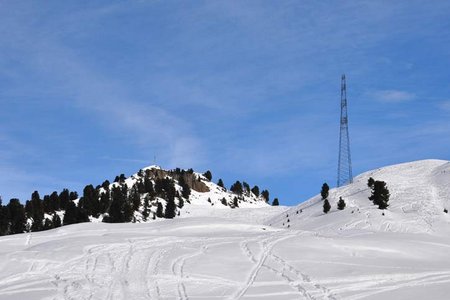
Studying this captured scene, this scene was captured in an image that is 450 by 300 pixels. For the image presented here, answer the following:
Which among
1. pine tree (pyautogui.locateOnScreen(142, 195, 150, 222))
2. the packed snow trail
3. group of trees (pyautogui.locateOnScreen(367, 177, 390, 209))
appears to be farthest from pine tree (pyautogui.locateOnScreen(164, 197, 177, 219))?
the packed snow trail

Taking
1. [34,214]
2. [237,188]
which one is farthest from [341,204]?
[237,188]

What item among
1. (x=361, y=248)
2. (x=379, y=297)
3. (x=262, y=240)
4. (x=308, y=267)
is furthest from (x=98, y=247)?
(x=379, y=297)

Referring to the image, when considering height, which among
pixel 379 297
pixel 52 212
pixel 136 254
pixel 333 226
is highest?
pixel 52 212

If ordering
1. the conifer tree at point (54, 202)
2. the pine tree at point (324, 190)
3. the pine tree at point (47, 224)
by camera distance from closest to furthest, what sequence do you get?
the pine tree at point (324, 190), the pine tree at point (47, 224), the conifer tree at point (54, 202)

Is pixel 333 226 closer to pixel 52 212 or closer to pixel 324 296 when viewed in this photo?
pixel 324 296

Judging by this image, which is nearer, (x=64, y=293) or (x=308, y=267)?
(x=64, y=293)

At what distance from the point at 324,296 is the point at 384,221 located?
2852 centimetres

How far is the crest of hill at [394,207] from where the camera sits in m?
41.5

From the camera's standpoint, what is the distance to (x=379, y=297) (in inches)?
607

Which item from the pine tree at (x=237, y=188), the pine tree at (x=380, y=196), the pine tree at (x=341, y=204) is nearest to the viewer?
the pine tree at (x=380, y=196)

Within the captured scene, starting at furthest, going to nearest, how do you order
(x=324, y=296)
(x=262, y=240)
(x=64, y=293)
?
(x=262, y=240), (x=64, y=293), (x=324, y=296)

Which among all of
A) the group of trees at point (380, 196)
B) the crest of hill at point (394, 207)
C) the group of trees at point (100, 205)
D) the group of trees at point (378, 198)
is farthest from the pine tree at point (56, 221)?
the group of trees at point (380, 196)

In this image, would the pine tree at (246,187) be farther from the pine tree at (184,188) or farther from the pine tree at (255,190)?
the pine tree at (184,188)

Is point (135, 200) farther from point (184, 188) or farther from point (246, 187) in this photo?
point (246, 187)
